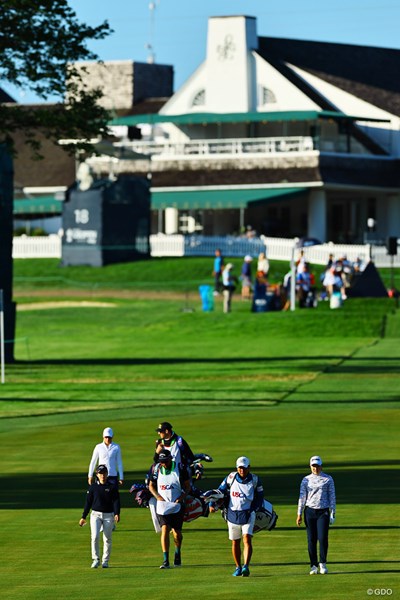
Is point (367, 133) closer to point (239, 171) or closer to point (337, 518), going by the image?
point (239, 171)

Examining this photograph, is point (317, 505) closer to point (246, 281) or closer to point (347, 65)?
point (246, 281)

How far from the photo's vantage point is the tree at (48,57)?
1775 inches

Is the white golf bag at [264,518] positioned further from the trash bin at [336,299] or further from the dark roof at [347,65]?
the dark roof at [347,65]

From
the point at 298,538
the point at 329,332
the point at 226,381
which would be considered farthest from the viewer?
the point at 329,332

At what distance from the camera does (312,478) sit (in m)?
19.3

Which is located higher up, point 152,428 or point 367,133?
point 367,133

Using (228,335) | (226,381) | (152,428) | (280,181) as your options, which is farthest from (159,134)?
(152,428)

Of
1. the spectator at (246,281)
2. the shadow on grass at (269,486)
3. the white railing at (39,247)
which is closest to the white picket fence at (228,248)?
the white railing at (39,247)

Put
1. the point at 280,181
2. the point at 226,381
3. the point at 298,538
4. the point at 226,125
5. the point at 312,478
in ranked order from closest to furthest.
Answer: the point at 312,478 < the point at 298,538 < the point at 226,381 < the point at 280,181 < the point at 226,125

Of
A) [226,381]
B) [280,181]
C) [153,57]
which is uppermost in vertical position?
[153,57]

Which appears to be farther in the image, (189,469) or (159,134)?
(159,134)

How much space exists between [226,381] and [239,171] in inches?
1762

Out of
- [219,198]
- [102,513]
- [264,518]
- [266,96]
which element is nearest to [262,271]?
[219,198]

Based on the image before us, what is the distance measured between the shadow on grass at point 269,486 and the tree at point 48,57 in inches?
749
